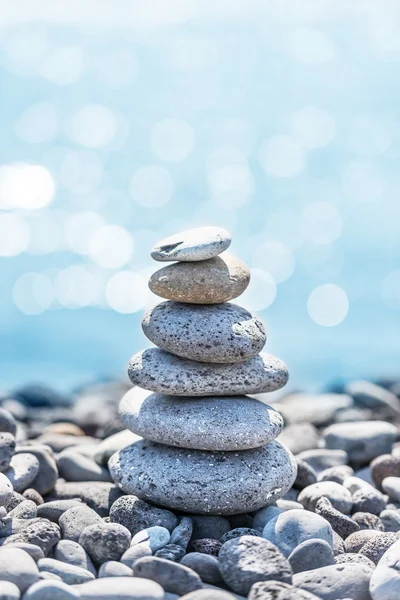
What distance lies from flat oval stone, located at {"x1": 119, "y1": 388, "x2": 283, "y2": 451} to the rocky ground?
8.7 inches

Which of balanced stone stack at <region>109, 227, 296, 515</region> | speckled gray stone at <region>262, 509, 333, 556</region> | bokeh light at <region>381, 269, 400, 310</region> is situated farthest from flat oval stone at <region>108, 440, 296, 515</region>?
bokeh light at <region>381, 269, 400, 310</region>

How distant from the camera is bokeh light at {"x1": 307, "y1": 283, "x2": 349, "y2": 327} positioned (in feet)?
55.4

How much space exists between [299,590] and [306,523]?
932 mm

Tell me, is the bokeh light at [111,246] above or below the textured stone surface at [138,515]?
above

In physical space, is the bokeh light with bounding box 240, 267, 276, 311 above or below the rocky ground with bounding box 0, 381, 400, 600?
above

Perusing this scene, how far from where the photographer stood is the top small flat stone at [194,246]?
15.9 feet

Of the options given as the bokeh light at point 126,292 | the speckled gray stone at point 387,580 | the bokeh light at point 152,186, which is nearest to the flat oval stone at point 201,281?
the speckled gray stone at point 387,580

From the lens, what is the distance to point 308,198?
66.0 ft

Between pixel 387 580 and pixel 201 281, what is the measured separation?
1.92 m

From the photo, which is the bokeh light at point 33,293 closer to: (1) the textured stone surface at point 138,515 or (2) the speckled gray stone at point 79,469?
(2) the speckled gray stone at point 79,469

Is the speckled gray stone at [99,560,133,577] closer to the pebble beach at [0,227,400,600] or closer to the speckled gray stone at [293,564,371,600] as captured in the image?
the pebble beach at [0,227,400,600]

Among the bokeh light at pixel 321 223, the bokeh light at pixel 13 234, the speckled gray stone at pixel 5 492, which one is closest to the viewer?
the speckled gray stone at pixel 5 492

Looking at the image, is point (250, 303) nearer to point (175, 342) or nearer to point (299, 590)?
point (175, 342)

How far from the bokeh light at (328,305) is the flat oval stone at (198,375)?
38.3 feet
